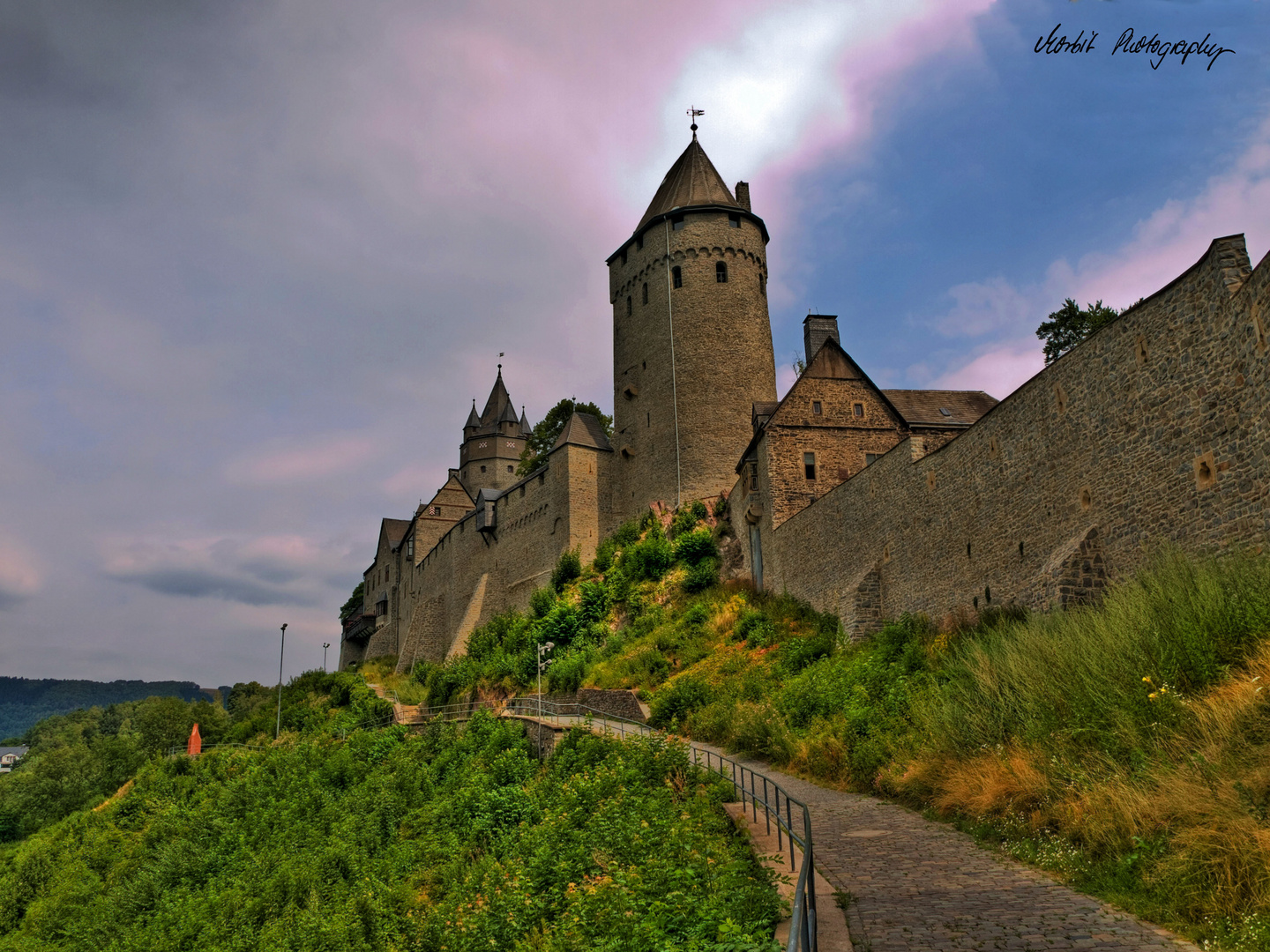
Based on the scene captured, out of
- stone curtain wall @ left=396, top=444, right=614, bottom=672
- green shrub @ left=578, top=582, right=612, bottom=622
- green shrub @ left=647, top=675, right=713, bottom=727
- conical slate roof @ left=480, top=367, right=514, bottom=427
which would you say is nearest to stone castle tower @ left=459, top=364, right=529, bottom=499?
conical slate roof @ left=480, top=367, right=514, bottom=427

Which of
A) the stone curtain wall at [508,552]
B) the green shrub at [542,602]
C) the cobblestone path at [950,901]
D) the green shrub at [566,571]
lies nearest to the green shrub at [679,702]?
the cobblestone path at [950,901]

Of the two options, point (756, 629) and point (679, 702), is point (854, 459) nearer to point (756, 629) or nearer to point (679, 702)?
point (756, 629)

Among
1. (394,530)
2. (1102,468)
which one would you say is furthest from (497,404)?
(1102,468)

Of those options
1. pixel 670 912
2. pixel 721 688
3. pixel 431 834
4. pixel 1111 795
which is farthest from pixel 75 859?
pixel 1111 795

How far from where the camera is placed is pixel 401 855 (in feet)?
63.2

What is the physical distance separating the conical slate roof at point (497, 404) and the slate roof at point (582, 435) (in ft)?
115

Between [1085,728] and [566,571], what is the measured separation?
30.2m

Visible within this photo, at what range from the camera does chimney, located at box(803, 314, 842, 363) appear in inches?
1252

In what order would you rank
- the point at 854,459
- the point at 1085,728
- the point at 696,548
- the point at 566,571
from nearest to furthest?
the point at 1085,728 < the point at 854,459 < the point at 696,548 < the point at 566,571

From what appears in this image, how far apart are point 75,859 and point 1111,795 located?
36.6 metres

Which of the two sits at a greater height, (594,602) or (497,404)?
(497,404)

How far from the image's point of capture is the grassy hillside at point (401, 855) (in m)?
9.01

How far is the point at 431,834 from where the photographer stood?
785 inches

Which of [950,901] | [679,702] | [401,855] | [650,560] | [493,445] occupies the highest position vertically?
[493,445]
